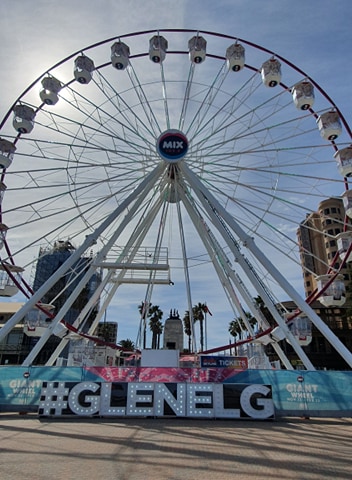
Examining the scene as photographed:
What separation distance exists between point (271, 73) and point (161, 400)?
53.7 feet

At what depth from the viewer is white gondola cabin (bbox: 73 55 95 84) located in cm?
2061

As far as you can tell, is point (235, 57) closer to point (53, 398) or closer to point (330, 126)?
point (330, 126)

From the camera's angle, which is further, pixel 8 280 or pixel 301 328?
pixel 301 328

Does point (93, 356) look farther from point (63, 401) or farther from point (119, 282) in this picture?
point (63, 401)

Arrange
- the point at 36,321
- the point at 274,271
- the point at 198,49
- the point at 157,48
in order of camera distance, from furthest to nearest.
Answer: the point at 157,48 < the point at 198,49 < the point at 36,321 < the point at 274,271

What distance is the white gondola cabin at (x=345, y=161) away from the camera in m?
18.2

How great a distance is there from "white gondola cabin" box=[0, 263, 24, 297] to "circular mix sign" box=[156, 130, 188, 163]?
9.11m

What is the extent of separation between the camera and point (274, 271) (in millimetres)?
16672

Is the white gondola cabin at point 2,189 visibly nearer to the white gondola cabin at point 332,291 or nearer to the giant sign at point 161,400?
the giant sign at point 161,400

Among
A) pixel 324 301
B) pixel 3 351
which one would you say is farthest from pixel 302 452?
pixel 3 351

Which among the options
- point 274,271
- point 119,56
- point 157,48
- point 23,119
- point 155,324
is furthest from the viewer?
point 155,324

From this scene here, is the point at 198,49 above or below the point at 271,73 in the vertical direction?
above

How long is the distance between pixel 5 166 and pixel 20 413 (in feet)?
37.4

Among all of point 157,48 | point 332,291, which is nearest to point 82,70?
point 157,48
